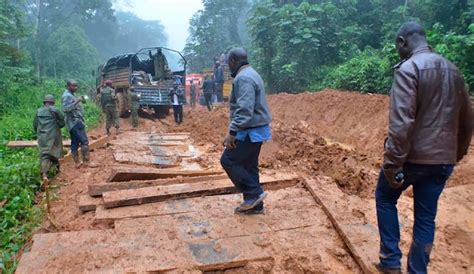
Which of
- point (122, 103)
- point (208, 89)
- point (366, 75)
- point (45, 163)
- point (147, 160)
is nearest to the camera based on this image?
point (45, 163)

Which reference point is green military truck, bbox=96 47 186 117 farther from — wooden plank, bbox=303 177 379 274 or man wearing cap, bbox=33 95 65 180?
wooden plank, bbox=303 177 379 274

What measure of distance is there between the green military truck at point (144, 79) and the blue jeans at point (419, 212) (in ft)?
41.1

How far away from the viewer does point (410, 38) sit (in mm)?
2744

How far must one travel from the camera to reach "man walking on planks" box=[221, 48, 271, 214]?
3678 millimetres

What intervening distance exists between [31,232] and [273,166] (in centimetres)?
336

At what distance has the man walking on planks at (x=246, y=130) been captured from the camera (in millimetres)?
3678

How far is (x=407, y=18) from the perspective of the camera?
49.9ft

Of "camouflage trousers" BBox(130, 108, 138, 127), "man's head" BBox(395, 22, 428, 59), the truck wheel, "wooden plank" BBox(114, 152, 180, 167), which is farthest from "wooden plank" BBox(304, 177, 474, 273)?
the truck wheel

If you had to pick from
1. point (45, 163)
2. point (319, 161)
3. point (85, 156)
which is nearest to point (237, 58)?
point (319, 161)

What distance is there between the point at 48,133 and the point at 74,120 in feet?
2.71

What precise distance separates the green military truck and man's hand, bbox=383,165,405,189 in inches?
497

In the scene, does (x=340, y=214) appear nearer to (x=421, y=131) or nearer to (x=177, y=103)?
(x=421, y=131)

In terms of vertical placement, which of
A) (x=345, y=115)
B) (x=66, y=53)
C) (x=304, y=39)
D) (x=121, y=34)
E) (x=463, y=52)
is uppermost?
(x=121, y=34)

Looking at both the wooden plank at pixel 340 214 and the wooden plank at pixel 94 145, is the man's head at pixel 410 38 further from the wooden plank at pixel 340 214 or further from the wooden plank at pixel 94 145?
the wooden plank at pixel 94 145
